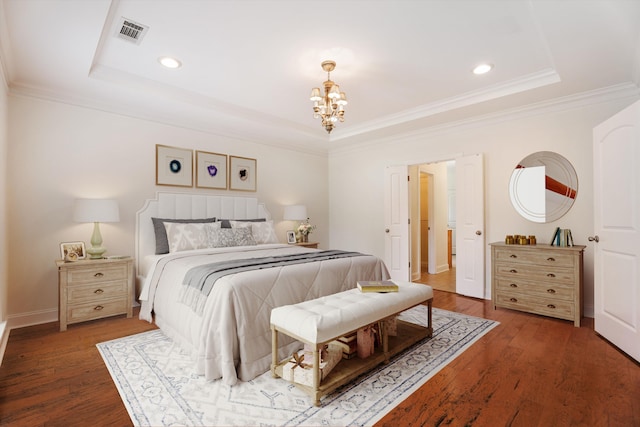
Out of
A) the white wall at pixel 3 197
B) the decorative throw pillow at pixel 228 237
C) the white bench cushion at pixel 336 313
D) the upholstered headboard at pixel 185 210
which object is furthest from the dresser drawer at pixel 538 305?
the white wall at pixel 3 197

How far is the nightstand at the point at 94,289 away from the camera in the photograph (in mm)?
3072

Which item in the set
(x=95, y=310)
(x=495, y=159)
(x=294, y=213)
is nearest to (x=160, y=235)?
(x=95, y=310)

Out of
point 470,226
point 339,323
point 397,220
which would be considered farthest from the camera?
point 397,220

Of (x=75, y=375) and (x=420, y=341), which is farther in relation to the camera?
(x=420, y=341)

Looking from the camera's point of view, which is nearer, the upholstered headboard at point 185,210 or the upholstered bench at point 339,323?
the upholstered bench at point 339,323

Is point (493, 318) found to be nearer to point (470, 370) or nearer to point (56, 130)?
point (470, 370)

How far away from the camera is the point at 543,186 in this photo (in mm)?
3850

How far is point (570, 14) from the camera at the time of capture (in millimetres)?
2197

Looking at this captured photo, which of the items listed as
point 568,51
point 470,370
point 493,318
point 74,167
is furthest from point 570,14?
point 74,167

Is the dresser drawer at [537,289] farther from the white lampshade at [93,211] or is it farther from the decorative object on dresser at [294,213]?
the white lampshade at [93,211]

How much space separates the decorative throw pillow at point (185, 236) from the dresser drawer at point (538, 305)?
3.69 metres

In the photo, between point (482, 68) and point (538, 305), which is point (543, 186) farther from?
point (482, 68)

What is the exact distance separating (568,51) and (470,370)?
2.79m

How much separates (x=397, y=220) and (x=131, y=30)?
4277mm
